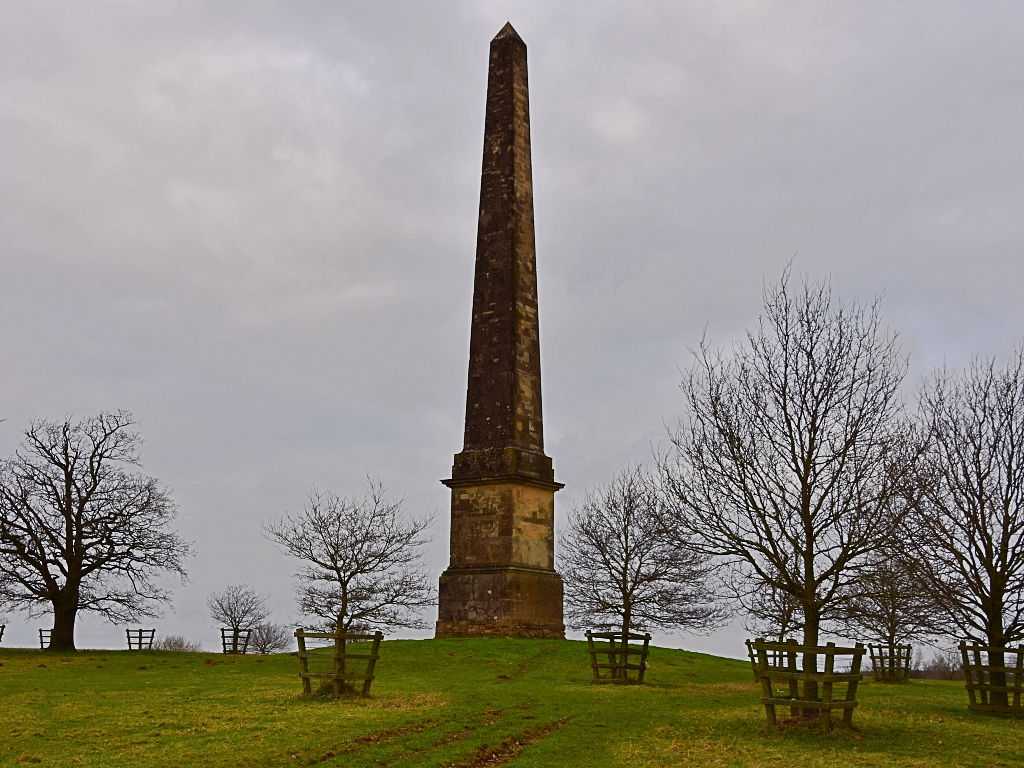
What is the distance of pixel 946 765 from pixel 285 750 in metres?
7.40

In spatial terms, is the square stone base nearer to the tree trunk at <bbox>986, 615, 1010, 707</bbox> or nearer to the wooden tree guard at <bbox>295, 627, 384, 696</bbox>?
the wooden tree guard at <bbox>295, 627, 384, 696</bbox>

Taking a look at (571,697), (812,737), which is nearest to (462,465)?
(571,697)

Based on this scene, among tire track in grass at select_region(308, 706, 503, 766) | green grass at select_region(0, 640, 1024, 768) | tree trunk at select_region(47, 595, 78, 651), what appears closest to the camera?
tire track in grass at select_region(308, 706, 503, 766)

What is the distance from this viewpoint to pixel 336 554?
30781 mm

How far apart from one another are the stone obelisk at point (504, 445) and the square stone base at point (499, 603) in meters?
0.03

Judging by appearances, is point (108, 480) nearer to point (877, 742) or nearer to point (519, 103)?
point (519, 103)

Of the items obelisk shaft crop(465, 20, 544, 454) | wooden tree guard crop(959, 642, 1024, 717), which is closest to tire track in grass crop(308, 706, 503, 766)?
wooden tree guard crop(959, 642, 1024, 717)

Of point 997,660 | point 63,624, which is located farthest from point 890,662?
point 63,624

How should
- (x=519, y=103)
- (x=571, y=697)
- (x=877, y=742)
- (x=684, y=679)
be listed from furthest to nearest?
(x=519, y=103)
(x=684, y=679)
(x=571, y=697)
(x=877, y=742)

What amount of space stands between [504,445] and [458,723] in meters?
13.3

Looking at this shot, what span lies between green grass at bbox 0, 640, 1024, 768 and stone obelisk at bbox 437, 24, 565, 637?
3.86 metres

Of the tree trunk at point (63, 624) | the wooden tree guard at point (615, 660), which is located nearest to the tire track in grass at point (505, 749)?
the wooden tree guard at point (615, 660)

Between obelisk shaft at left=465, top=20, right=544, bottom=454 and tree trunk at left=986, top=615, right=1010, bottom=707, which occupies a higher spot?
obelisk shaft at left=465, top=20, right=544, bottom=454

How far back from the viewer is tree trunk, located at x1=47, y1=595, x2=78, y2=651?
29.0 m
